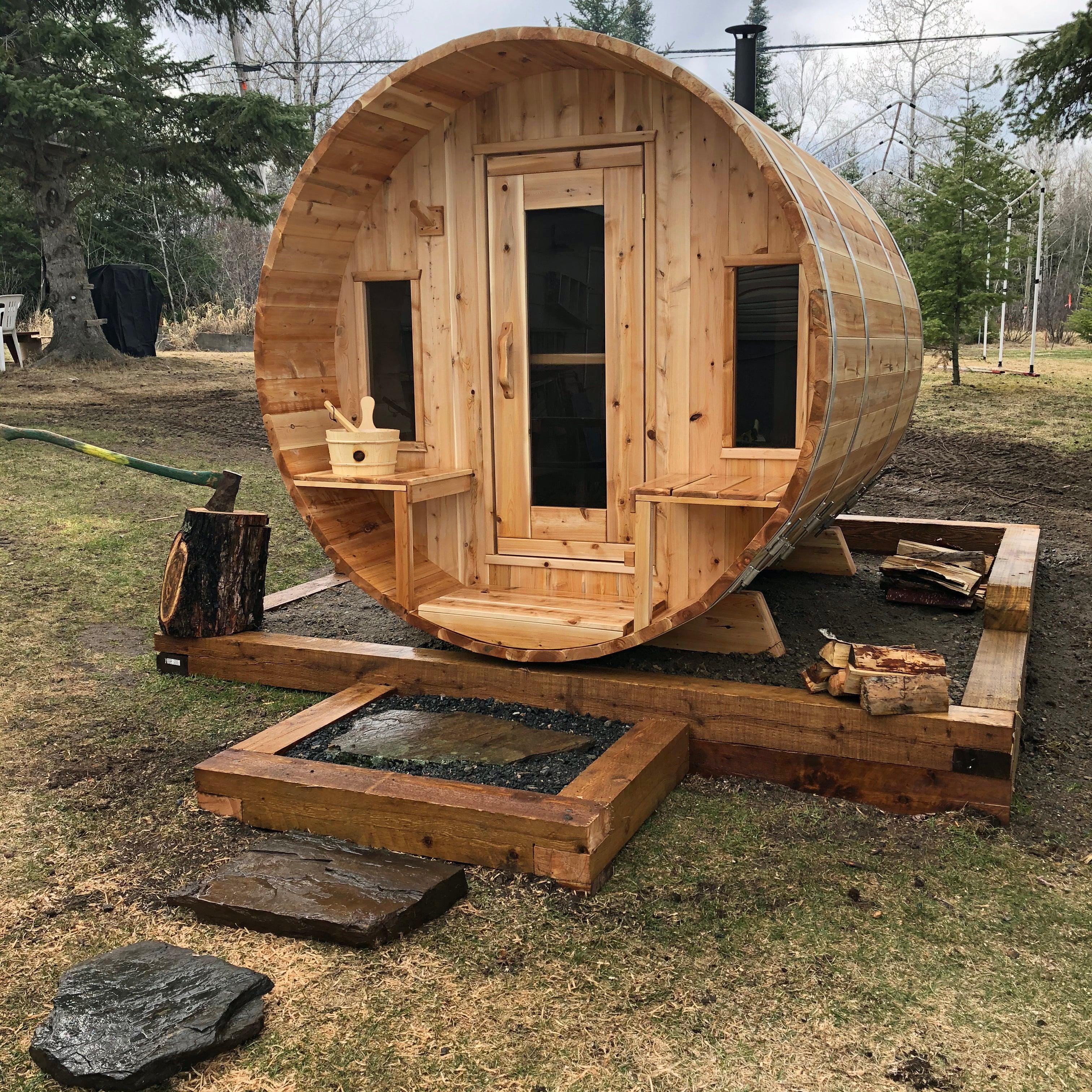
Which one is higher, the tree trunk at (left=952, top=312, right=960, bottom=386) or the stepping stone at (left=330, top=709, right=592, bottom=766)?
the tree trunk at (left=952, top=312, right=960, bottom=386)

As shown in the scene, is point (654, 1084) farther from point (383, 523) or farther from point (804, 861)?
point (383, 523)

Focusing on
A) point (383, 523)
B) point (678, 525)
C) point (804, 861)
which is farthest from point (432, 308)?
point (804, 861)

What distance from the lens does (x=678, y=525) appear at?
4742 mm

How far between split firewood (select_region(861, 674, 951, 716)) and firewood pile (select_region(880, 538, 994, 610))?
78.3 inches

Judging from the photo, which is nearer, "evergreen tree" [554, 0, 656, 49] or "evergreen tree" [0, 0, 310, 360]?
"evergreen tree" [0, 0, 310, 360]

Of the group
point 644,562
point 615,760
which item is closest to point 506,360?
point 644,562

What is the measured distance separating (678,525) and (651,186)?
1.43 meters

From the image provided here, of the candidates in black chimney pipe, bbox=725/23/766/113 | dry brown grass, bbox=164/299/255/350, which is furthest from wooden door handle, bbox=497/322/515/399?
dry brown grass, bbox=164/299/255/350

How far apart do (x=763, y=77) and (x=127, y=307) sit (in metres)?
18.6

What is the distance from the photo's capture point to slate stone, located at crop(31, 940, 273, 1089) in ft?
8.09

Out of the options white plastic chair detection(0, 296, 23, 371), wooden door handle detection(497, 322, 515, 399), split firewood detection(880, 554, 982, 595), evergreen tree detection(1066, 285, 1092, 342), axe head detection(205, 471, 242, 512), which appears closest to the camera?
wooden door handle detection(497, 322, 515, 399)

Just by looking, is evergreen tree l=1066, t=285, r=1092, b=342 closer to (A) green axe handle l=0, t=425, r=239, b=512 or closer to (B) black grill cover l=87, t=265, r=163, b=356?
(B) black grill cover l=87, t=265, r=163, b=356

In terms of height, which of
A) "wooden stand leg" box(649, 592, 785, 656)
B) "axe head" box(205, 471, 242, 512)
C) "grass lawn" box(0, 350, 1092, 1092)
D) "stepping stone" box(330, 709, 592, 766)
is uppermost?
"axe head" box(205, 471, 242, 512)

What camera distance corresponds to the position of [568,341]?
16.1 ft
